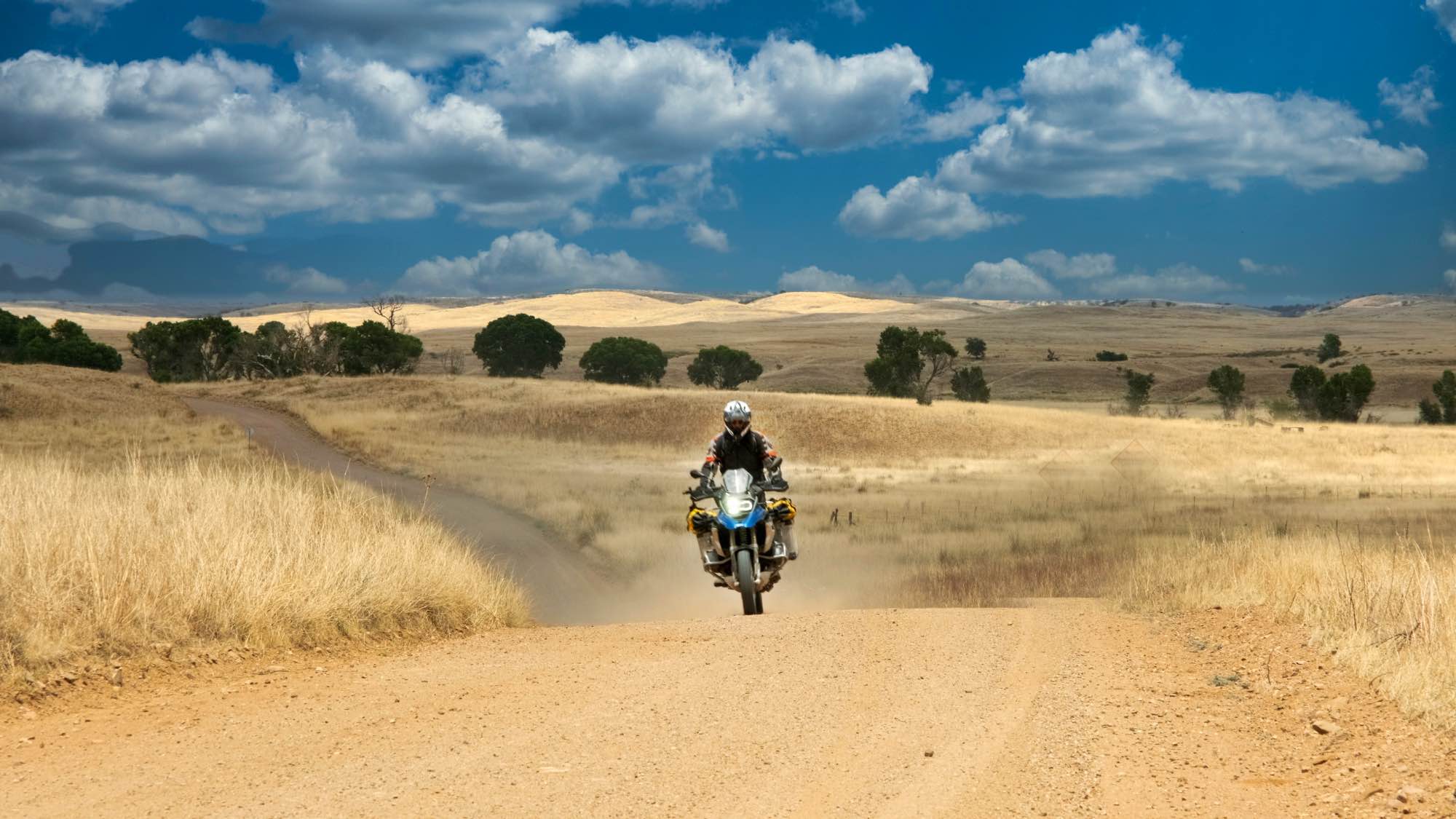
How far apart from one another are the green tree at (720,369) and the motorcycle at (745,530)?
338 feet

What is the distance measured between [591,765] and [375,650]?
179 inches

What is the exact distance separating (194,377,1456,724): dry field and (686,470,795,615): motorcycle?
13.0ft

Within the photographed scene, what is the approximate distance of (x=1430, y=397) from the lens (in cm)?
10419

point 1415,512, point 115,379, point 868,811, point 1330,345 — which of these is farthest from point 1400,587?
point 1330,345

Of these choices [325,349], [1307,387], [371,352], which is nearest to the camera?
[1307,387]

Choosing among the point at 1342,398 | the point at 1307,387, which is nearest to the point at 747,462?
the point at 1342,398

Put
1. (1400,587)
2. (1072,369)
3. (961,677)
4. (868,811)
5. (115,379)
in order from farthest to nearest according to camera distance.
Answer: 1. (1072,369)
2. (115,379)
3. (1400,587)
4. (961,677)
5. (868,811)

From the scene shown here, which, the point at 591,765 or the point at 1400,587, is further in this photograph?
the point at 1400,587

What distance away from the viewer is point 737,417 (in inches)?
561

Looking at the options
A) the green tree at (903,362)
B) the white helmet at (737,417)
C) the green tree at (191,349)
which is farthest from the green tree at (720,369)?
the white helmet at (737,417)

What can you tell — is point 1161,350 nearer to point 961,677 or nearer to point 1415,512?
point 1415,512

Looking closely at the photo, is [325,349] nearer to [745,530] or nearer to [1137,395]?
[1137,395]

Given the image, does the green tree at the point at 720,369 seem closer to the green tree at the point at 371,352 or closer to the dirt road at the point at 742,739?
the green tree at the point at 371,352

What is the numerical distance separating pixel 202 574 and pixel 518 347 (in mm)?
108948
